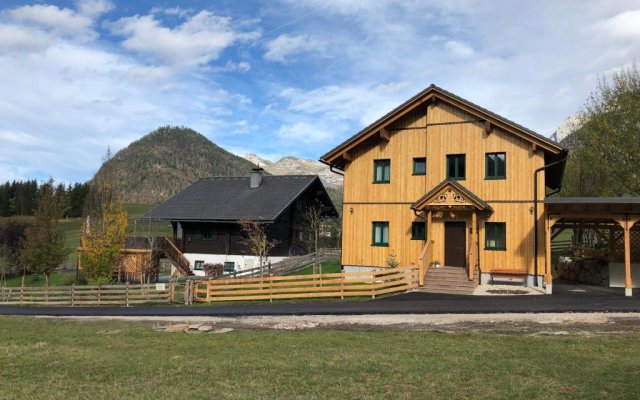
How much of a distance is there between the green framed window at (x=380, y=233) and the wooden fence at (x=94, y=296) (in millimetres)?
10184

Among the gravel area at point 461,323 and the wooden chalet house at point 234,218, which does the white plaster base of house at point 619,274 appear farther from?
the wooden chalet house at point 234,218

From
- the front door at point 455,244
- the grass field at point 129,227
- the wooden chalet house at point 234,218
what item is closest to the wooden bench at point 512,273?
the front door at point 455,244

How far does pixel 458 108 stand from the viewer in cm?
2345

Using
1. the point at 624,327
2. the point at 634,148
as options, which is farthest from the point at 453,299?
the point at 634,148

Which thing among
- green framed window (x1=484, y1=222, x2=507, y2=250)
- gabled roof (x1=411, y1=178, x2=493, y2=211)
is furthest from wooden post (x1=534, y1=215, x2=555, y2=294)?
gabled roof (x1=411, y1=178, x2=493, y2=211)

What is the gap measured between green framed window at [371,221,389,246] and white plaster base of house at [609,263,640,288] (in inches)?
391

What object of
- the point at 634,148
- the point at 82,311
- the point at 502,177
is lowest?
the point at 82,311

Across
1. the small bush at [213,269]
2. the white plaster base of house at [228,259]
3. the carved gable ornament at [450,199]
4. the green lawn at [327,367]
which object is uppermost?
the carved gable ornament at [450,199]

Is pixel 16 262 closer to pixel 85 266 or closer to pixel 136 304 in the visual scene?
pixel 85 266

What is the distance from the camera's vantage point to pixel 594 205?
18.2 meters

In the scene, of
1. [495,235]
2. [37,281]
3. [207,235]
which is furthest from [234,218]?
[37,281]

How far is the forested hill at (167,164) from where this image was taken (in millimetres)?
143462

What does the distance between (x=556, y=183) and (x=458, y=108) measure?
30.4 ft

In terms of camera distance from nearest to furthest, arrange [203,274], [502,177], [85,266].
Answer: [502,177]
[85,266]
[203,274]
